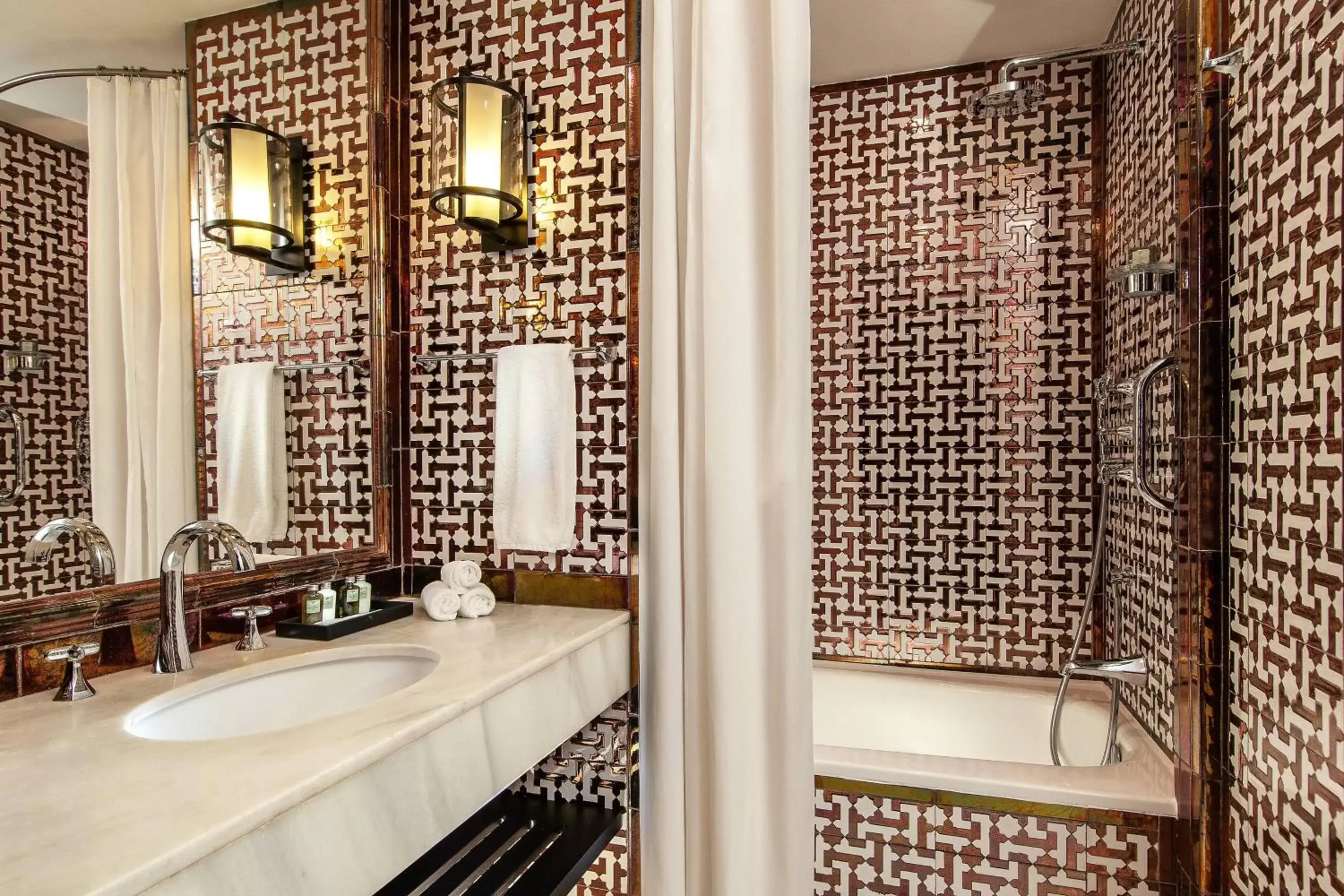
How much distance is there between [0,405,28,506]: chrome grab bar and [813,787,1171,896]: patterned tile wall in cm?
161

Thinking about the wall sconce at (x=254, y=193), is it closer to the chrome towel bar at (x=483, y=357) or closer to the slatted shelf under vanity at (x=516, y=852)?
the chrome towel bar at (x=483, y=357)

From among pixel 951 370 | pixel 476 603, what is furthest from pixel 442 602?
pixel 951 370

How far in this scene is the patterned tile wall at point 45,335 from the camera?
0.90 m

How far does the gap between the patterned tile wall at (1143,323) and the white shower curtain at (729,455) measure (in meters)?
0.91

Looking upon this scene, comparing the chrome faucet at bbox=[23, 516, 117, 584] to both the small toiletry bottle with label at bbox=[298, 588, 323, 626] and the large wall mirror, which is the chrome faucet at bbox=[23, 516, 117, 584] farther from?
the small toiletry bottle with label at bbox=[298, 588, 323, 626]

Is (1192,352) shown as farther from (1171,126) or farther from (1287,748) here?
(1287,748)

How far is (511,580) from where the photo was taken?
1.56 meters

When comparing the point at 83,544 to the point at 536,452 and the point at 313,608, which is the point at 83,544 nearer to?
the point at 313,608

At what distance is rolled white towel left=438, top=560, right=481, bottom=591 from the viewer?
1.44m

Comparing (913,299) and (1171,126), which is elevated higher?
(1171,126)

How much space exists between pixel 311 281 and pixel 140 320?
42 cm

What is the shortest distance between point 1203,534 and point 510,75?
177 centimetres

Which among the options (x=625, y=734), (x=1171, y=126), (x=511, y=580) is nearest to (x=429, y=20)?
(x=511, y=580)

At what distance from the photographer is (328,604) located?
1.31 meters
